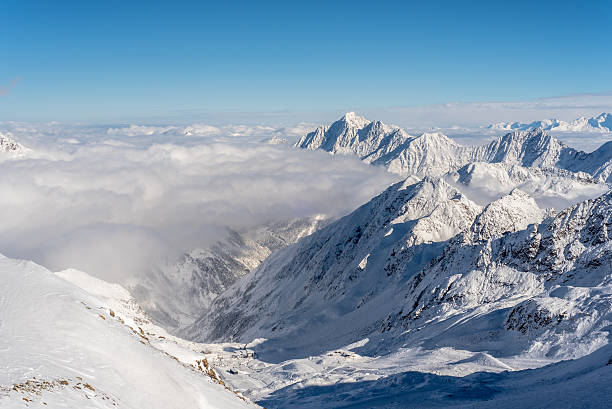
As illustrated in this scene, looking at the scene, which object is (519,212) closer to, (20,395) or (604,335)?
(604,335)

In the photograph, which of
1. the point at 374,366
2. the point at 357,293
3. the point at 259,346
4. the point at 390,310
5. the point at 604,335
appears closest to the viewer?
the point at 604,335

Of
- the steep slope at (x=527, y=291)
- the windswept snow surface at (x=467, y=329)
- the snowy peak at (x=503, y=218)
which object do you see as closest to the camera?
the windswept snow surface at (x=467, y=329)

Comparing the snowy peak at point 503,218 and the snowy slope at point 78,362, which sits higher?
the snowy slope at point 78,362

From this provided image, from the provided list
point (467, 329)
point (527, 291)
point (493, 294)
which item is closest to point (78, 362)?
point (467, 329)

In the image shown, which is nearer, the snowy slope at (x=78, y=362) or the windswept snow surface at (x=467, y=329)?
the snowy slope at (x=78, y=362)

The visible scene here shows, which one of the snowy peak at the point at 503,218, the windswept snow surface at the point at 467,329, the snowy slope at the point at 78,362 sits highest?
the snowy slope at the point at 78,362

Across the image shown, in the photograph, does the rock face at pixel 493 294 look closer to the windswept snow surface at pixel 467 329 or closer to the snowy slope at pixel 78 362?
the windswept snow surface at pixel 467 329

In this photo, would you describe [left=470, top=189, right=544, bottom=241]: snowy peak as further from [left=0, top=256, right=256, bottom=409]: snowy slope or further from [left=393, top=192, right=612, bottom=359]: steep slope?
[left=0, top=256, right=256, bottom=409]: snowy slope

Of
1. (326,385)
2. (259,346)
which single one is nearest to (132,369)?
(326,385)

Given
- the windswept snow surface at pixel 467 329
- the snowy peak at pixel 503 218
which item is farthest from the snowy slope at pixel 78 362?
the snowy peak at pixel 503 218
